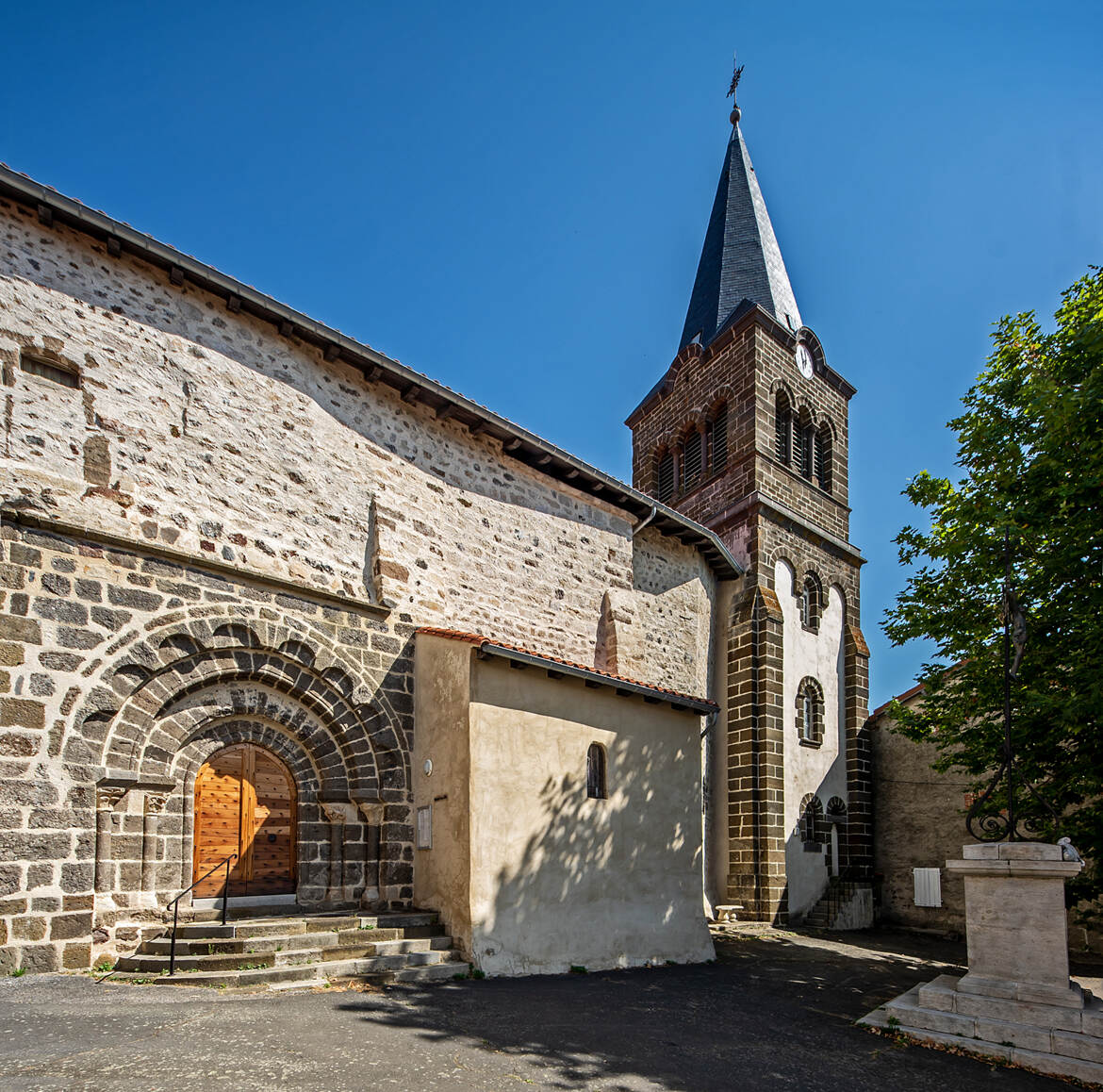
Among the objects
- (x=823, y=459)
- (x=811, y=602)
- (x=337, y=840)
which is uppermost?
(x=823, y=459)

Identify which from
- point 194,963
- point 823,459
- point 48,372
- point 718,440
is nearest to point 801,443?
point 823,459

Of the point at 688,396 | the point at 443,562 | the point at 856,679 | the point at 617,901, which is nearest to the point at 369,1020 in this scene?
the point at 617,901

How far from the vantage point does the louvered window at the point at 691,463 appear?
18.7 metres

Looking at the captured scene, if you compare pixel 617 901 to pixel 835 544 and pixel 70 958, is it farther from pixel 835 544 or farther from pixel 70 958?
pixel 835 544

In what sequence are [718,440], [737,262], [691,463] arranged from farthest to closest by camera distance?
[737,262] → [691,463] → [718,440]

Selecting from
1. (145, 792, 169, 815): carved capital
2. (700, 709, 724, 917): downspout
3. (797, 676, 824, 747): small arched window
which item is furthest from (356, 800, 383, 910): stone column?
(797, 676, 824, 747): small arched window

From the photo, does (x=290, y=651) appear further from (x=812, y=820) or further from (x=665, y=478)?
(x=665, y=478)

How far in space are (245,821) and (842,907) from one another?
11.2 metres

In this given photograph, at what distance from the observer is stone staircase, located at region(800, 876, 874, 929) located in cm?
1452

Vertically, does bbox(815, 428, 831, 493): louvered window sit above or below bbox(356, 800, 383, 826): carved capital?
above

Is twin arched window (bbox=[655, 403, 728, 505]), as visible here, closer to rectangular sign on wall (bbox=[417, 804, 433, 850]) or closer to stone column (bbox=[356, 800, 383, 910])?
rectangular sign on wall (bbox=[417, 804, 433, 850])

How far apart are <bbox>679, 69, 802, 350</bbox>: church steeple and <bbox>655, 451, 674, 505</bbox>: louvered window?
9.49 ft

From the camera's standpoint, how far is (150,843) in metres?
7.45

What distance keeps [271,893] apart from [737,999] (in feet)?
16.0
